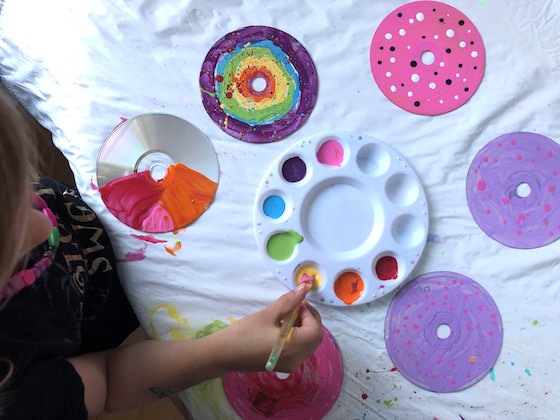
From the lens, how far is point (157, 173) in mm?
714

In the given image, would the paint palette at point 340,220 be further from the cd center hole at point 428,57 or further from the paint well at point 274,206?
the cd center hole at point 428,57

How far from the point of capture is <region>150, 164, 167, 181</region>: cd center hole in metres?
0.71

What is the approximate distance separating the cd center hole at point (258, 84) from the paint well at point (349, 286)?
26cm

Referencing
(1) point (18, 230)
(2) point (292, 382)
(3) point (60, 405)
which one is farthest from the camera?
(2) point (292, 382)

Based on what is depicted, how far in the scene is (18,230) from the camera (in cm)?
44

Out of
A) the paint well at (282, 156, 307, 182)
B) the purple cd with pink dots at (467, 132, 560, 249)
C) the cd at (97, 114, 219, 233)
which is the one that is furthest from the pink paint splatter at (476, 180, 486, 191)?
the cd at (97, 114, 219, 233)

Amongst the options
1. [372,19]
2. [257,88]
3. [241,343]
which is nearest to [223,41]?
[257,88]

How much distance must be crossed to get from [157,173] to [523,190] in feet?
1.55

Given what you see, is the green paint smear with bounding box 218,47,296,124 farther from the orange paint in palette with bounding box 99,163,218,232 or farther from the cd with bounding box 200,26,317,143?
the orange paint in palette with bounding box 99,163,218,232

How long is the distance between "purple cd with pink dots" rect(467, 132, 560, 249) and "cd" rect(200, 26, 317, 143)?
9.6 inches

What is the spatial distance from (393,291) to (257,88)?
313 millimetres

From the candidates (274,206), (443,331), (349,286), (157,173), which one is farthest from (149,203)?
(443,331)

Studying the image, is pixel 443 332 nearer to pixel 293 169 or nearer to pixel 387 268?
pixel 387 268

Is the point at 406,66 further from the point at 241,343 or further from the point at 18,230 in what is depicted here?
the point at 18,230
